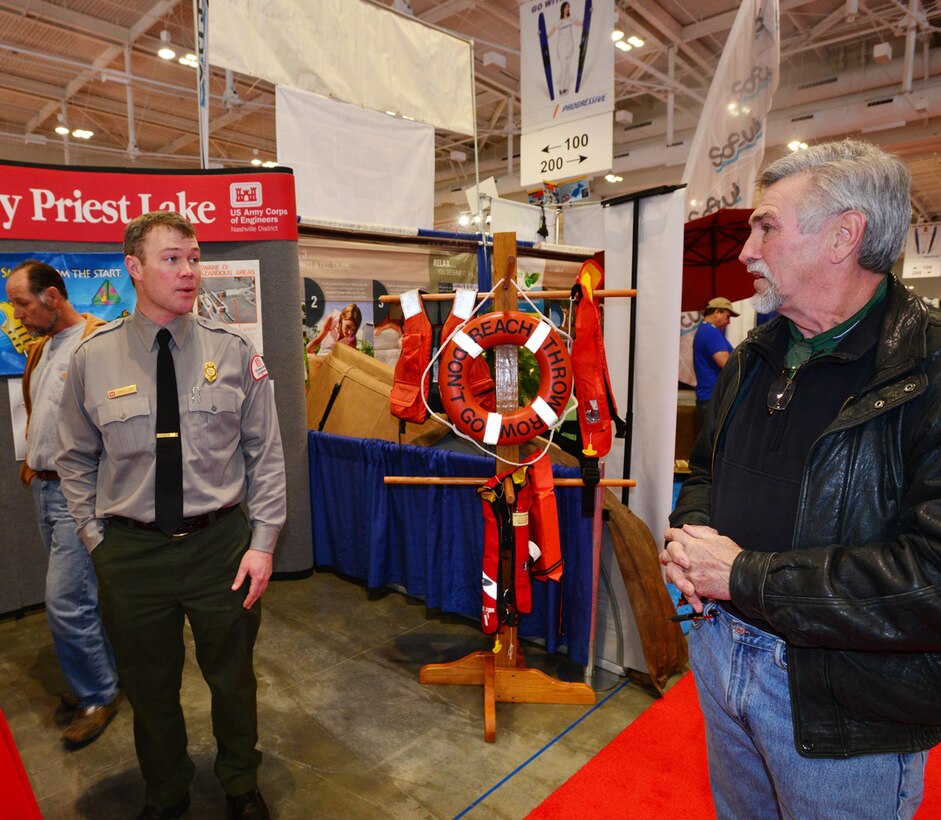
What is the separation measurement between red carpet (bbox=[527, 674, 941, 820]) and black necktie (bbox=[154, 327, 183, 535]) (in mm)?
1405

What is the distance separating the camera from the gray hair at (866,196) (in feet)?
3.17

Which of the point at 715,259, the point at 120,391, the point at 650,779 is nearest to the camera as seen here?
the point at 120,391

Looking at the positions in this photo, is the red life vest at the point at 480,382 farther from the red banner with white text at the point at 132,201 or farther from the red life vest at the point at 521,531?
the red banner with white text at the point at 132,201

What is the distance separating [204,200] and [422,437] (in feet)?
5.53

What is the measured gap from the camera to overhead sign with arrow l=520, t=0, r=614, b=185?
4.62m

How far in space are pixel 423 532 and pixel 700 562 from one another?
7.80 ft

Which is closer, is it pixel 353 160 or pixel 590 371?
pixel 590 371

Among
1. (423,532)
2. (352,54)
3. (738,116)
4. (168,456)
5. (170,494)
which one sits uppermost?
(352,54)

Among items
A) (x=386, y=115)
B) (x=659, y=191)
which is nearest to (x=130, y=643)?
(x=659, y=191)

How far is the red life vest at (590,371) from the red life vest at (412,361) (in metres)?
0.60

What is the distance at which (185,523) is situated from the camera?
1724 mm

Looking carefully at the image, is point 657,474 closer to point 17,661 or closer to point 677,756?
point 677,756

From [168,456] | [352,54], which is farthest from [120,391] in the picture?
Answer: [352,54]

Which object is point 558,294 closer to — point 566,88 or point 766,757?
point 766,757
